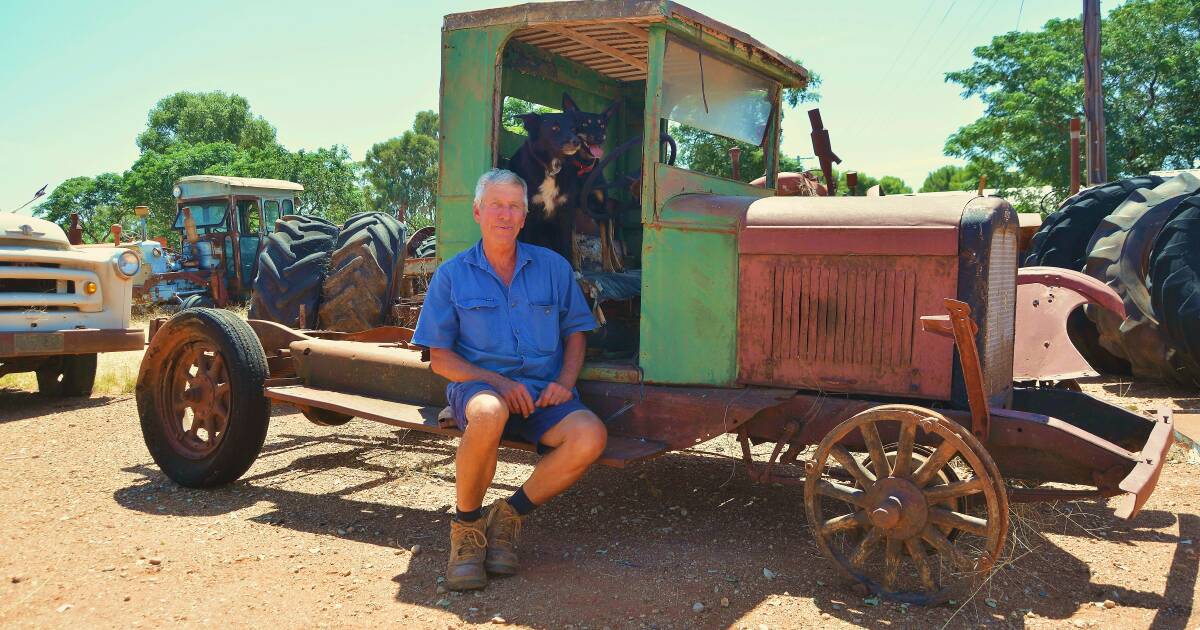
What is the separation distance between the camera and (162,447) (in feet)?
15.4

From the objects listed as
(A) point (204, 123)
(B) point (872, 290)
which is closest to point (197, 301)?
(B) point (872, 290)

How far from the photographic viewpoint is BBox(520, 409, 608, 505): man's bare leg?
11.1 ft

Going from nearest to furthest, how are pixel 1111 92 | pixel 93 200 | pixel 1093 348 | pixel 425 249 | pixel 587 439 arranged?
pixel 587 439 < pixel 1093 348 < pixel 425 249 < pixel 1111 92 < pixel 93 200

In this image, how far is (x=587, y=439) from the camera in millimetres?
3398

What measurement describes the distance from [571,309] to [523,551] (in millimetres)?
1068

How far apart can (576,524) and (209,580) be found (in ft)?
5.22

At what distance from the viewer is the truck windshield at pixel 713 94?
4008 millimetres

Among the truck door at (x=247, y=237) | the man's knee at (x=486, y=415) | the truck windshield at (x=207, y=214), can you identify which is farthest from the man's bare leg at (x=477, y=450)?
the truck windshield at (x=207, y=214)

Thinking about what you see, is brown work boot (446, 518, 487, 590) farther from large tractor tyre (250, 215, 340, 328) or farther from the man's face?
large tractor tyre (250, 215, 340, 328)

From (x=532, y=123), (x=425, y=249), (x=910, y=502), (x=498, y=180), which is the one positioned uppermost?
(x=532, y=123)

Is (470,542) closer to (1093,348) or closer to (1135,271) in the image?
(1135,271)

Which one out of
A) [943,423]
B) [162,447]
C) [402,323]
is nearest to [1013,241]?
[943,423]

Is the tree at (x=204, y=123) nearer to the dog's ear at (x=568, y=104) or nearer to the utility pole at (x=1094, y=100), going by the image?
the utility pole at (x=1094, y=100)

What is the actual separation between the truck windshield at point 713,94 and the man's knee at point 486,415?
5.38ft
